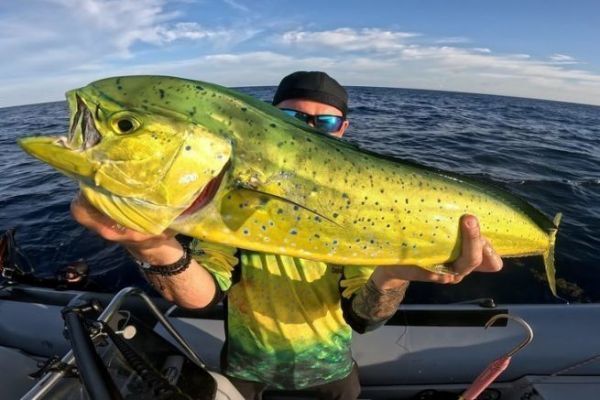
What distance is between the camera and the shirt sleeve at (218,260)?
262 centimetres

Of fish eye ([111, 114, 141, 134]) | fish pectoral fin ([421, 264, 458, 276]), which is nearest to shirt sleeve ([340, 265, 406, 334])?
fish pectoral fin ([421, 264, 458, 276])

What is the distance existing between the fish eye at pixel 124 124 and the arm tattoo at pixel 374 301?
1.62 metres

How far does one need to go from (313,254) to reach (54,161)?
1.08 meters

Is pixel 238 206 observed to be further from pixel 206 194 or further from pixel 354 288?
pixel 354 288

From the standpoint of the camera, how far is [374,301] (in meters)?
2.55

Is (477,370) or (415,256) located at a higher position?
(415,256)

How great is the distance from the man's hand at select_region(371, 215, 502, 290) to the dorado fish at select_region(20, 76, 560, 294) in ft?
0.18

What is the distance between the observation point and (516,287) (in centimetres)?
Result: 708

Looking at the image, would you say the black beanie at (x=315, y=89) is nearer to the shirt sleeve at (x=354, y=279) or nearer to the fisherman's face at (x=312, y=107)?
the fisherman's face at (x=312, y=107)

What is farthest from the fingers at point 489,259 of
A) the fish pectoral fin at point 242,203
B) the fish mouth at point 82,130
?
the fish mouth at point 82,130

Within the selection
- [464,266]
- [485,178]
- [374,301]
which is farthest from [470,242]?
[485,178]

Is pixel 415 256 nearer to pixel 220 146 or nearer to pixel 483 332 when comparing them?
pixel 220 146

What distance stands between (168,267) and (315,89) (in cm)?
169

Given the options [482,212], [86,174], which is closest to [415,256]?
[482,212]
